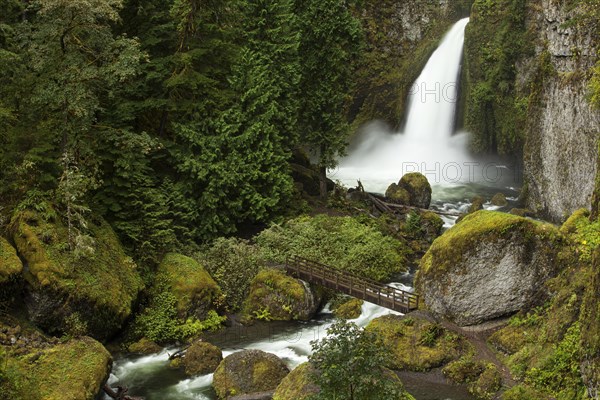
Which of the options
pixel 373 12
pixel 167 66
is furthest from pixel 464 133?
pixel 167 66

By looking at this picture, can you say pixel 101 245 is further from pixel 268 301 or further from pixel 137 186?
pixel 268 301

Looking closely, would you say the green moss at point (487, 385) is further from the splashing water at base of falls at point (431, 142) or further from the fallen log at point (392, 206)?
the splashing water at base of falls at point (431, 142)

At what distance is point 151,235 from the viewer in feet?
86.5

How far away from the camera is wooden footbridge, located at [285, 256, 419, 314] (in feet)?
78.2

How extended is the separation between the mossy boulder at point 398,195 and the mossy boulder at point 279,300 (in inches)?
578

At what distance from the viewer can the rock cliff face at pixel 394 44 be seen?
173 feet

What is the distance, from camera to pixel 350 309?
25.7 m

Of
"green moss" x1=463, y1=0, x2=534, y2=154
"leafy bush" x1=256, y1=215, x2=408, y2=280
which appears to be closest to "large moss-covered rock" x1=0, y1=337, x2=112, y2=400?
"leafy bush" x1=256, y1=215, x2=408, y2=280

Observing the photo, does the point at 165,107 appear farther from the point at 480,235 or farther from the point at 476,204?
the point at 476,204

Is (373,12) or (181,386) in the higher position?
(373,12)

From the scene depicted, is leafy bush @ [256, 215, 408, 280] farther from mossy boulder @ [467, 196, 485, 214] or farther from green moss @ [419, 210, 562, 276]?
mossy boulder @ [467, 196, 485, 214]

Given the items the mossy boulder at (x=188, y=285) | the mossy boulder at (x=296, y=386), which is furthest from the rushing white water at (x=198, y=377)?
the mossy boulder at (x=296, y=386)

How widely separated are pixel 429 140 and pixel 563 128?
53.4 ft

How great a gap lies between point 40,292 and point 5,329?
1.70m
